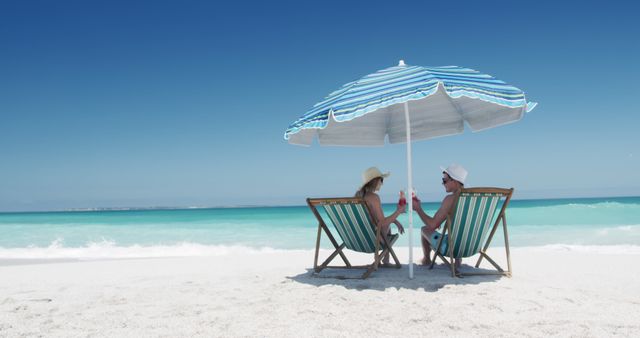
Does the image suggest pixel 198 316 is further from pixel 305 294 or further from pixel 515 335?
pixel 515 335

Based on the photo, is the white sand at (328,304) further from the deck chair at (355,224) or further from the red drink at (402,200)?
the red drink at (402,200)

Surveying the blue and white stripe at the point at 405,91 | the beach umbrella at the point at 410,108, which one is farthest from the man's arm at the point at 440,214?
the blue and white stripe at the point at 405,91

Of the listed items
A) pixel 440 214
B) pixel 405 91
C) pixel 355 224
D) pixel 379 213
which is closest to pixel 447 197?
pixel 440 214

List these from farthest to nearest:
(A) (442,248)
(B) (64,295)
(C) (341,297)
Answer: (A) (442,248) → (B) (64,295) → (C) (341,297)

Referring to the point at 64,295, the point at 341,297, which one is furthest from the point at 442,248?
the point at 64,295

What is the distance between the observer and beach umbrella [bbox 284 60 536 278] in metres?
3.25

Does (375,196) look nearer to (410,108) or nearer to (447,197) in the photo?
(447,197)

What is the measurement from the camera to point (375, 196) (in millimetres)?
4199

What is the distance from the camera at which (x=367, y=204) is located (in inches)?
150

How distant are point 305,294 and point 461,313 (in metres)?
1.22

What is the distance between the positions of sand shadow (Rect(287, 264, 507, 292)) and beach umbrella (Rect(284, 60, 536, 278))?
199 millimetres

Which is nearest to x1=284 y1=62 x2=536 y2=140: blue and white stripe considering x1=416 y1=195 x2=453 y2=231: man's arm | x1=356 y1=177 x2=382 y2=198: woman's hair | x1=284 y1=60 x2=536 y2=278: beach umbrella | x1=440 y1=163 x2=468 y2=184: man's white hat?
x1=284 y1=60 x2=536 y2=278: beach umbrella

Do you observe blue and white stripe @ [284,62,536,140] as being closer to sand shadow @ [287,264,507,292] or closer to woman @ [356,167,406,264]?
woman @ [356,167,406,264]

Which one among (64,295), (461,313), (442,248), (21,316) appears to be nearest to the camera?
(461,313)
